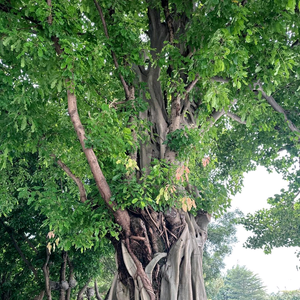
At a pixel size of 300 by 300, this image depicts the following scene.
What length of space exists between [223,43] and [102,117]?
4.17ft

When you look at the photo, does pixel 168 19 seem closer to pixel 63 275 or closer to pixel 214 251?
pixel 63 275

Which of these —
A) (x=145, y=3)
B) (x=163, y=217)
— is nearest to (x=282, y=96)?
(x=145, y=3)

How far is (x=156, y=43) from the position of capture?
474cm

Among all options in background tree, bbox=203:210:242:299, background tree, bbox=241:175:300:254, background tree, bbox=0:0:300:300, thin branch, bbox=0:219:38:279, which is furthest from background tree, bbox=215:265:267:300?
background tree, bbox=0:0:300:300

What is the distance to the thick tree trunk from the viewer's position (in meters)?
3.38

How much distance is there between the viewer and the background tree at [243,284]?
2345 cm

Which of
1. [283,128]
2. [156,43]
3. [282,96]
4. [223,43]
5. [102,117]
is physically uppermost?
[156,43]

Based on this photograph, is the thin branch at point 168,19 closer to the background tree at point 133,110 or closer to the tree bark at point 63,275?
the background tree at point 133,110

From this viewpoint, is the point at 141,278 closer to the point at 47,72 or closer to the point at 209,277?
the point at 47,72

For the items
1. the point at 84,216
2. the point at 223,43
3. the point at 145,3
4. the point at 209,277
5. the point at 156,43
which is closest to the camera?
the point at 223,43

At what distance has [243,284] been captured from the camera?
24.0 metres

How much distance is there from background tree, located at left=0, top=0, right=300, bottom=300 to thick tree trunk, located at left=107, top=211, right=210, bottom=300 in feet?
0.04

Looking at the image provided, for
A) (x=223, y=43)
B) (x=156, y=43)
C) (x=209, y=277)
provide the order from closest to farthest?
(x=223, y=43)
(x=156, y=43)
(x=209, y=277)

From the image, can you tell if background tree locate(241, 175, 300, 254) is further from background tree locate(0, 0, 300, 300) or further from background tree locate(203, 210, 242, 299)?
background tree locate(203, 210, 242, 299)
